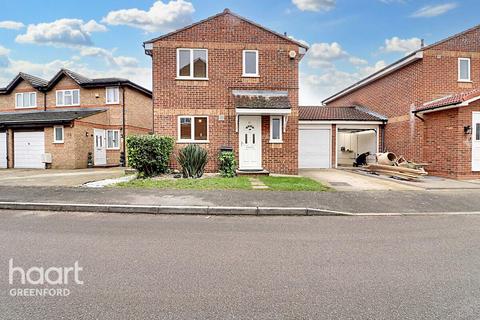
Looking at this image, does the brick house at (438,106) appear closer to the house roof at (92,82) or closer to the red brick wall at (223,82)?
the red brick wall at (223,82)

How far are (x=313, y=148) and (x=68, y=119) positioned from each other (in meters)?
15.5

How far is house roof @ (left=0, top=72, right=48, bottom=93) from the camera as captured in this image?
25.4 m

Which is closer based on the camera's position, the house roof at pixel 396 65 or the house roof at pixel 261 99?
the house roof at pixel 261 99

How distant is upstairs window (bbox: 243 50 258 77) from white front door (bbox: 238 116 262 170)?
234 centimetres

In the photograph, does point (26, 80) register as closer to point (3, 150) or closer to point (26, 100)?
point (26, 100)

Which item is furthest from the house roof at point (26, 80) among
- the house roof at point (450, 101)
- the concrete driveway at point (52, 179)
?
the house roof at point (450, 101)

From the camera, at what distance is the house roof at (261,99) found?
45.8ft

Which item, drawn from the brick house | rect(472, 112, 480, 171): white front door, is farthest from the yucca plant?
rect(472, 112, 480, 171): white front door

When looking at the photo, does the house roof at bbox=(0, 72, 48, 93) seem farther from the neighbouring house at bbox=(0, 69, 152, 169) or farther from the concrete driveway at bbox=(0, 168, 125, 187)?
the concrete driveway at bbox=(0, 168, 125, 187)

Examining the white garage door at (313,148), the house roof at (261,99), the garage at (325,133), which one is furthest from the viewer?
the white garage door at (313,148)

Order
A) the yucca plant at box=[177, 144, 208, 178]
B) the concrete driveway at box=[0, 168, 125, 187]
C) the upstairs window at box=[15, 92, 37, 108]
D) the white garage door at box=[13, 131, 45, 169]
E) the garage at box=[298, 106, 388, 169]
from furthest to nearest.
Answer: the upstairs window at box=[15, 92, 37, 108]
the white garage door at box=[13, 131, 45, 169]
the garage at box=[298, 106, 388, 169]
the yucca plant at box=[177, 144, 208, 178]
the concrete driveway at box=[0, 168, 125, 187]

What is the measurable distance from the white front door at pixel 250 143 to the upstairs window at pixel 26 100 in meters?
20.8

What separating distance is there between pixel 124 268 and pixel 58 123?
61.9 ft

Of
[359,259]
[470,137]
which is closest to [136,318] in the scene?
[359,259]
